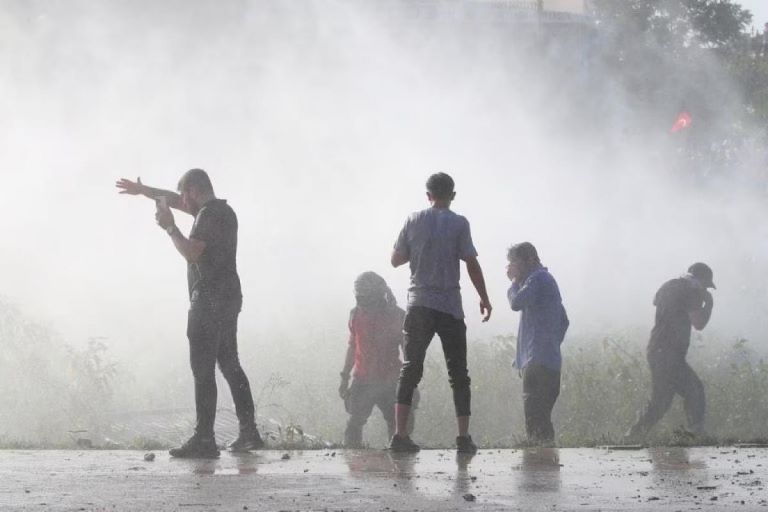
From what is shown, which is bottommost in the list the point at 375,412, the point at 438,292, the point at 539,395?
the point at 539,395

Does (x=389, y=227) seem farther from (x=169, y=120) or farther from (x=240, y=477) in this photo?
(x=240, y=477)

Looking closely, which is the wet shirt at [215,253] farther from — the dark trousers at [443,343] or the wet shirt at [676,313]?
the wet shirt at [676,313]

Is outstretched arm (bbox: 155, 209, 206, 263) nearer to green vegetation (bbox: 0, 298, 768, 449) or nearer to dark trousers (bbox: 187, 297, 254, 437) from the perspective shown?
dark trousers (bbox: 187, 297, 254, 437)

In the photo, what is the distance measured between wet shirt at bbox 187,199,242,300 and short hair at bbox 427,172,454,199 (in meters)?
1.20

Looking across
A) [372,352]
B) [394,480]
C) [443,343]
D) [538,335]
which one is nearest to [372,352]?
[372,352]

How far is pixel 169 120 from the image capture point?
3319cm

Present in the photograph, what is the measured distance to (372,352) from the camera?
45.2 ft

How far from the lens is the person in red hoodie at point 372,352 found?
45.1 feet

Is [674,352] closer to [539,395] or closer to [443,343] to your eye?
[539,395]

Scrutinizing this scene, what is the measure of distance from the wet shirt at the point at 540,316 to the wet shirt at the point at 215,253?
2562 mm

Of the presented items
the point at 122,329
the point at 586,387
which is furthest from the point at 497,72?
the point at 586,387

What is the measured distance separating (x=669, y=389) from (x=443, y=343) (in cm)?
532

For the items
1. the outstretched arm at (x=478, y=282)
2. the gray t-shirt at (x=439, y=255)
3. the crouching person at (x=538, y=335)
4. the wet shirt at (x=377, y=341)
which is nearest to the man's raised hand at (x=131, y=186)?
the gray t-shirt at (x=439, y=255)

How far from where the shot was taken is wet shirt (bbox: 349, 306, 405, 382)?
13758mm
